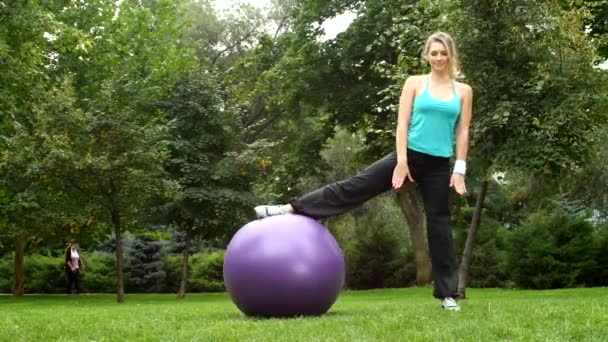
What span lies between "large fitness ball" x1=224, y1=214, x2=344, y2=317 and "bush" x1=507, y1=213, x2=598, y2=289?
15580 millimetres

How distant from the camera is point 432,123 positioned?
7969 millimetres

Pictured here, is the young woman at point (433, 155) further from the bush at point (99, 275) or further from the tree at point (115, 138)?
the bush at point (99, 275)

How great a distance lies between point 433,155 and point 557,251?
16.0 metres

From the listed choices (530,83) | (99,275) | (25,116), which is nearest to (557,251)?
(530,83)

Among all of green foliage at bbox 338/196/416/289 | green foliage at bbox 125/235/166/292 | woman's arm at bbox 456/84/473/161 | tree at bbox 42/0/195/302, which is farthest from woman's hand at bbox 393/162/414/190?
green foliage at bbox 125/235/166/292

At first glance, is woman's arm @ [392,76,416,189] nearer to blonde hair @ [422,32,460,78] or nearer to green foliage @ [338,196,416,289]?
blonde hair @ [422,32,460,78]

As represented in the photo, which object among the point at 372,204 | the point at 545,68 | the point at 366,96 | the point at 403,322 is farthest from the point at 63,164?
the point at 372,204

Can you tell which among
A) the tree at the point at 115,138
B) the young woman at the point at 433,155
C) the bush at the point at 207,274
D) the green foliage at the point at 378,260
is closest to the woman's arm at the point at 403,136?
the young woman at the point at 433,155

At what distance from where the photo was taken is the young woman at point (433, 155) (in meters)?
7.94

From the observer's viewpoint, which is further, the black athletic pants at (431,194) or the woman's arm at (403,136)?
the black athletic pants at (431,194)

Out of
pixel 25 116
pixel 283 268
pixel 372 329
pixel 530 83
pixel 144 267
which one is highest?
pixel 25 116

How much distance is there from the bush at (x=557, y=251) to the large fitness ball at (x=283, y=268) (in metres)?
15.6

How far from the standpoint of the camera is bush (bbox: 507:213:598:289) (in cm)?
2242

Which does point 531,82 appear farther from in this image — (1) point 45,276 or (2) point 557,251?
(1) point 45,276
